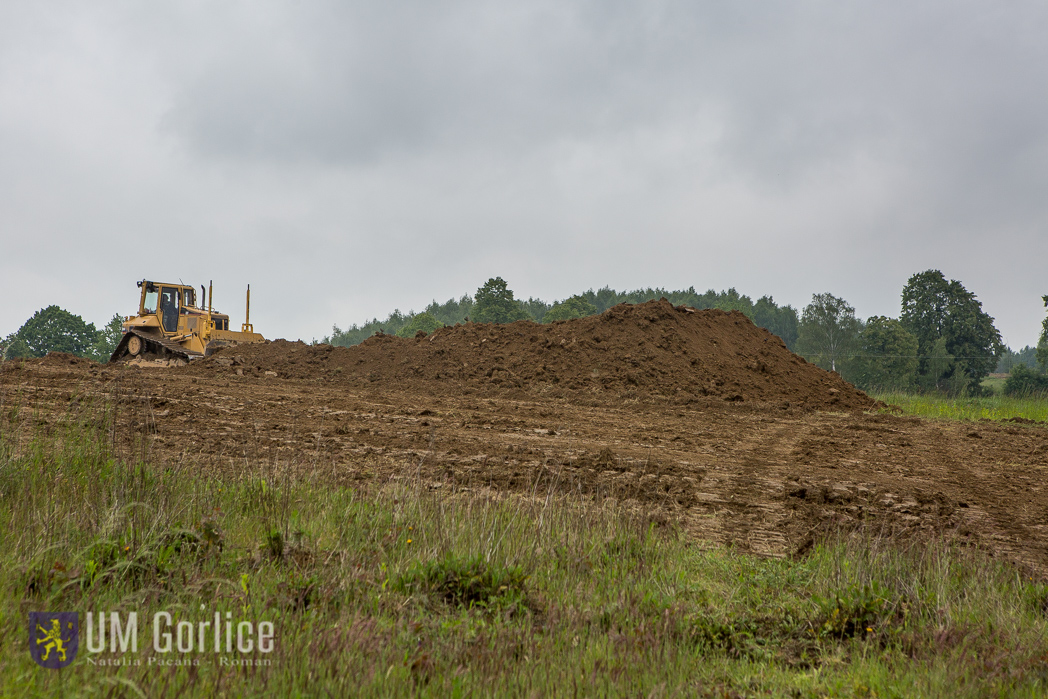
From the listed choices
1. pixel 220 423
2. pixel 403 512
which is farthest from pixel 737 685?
pixel 220 423

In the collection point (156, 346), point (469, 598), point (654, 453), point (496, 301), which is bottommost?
point (469, 598)

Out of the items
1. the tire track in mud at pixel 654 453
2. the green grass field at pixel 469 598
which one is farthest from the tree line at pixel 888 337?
the green grass field at pixel 469 598

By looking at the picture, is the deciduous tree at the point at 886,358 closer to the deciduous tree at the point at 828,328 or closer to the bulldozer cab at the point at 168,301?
the deciduous tree at the point at 828,328

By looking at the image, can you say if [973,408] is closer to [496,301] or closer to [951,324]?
[951,324]

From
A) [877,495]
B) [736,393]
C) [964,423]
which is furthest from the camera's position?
[736,393]

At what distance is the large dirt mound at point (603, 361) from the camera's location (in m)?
18.4

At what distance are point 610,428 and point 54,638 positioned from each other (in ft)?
33.1

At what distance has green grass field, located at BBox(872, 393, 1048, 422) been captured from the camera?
1780 centimetres

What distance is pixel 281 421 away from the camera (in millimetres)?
11539

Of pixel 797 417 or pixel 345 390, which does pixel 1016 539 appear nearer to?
pixel 797 417

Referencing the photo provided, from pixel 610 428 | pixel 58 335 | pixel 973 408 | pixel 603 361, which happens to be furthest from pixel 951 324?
pixel 58 335

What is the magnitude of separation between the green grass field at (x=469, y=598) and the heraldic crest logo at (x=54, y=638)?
0.18 ft

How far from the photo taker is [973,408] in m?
19.3

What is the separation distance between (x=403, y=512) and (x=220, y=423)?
22.5 ft
